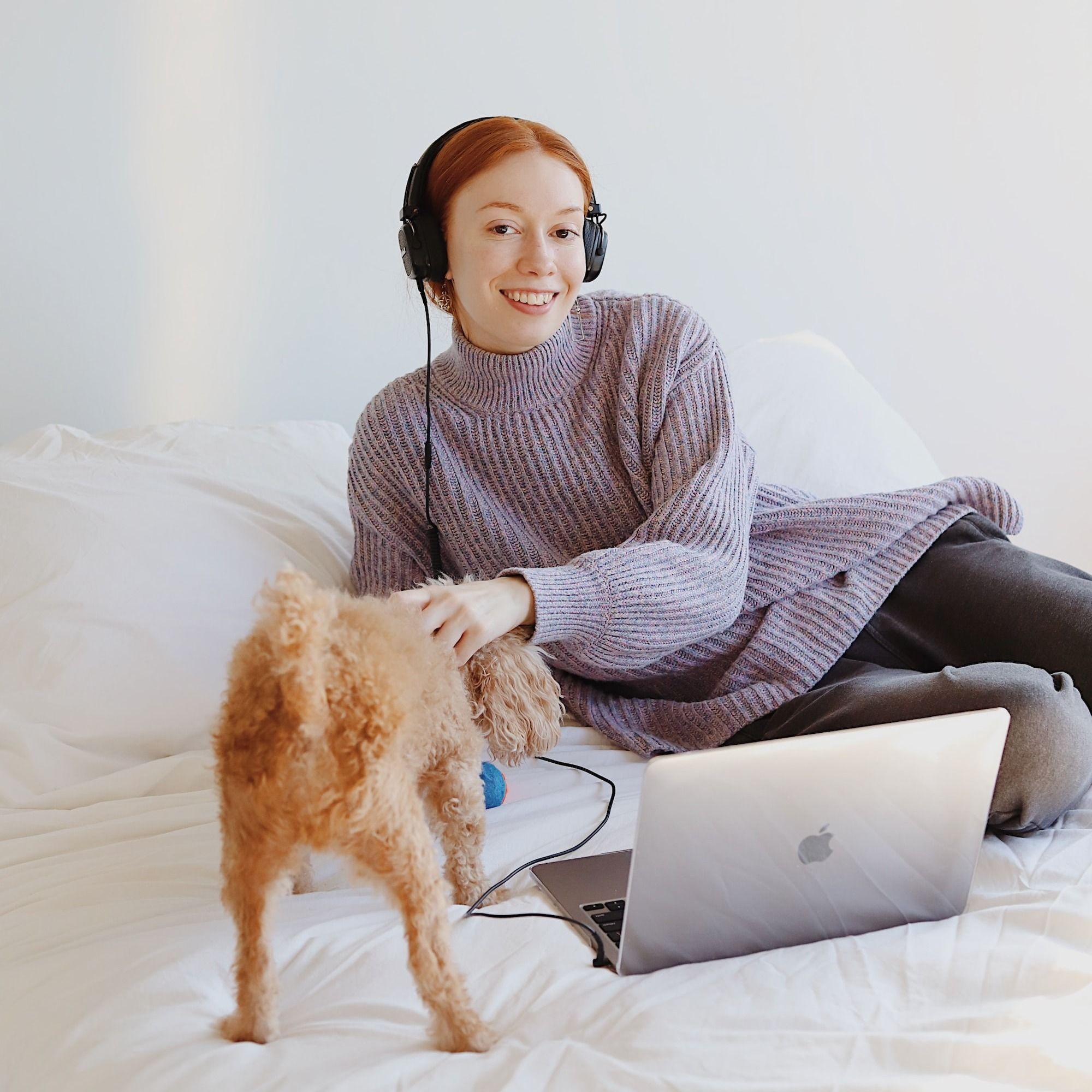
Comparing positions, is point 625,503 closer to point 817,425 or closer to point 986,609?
point 986,609

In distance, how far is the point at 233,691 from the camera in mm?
733

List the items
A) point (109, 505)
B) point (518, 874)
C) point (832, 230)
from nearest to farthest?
A: point (518, 874) < point (109, 505) < point (832, 230)

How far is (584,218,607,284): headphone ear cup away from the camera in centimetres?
135

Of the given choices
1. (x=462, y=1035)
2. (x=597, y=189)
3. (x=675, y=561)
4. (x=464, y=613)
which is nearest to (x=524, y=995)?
(x=462, y=1035)

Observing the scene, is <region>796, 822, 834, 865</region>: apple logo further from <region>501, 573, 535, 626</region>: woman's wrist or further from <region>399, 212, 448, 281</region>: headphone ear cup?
<region>399, 212, 448, 281</region>: headphone ear cup

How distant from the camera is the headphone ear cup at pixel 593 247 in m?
1.35

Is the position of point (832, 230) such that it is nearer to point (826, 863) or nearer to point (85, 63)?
point (85, 63)

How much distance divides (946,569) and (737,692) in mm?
327

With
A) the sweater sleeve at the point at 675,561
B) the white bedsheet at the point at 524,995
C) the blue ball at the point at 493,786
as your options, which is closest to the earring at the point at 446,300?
the sweater sleeve at the point at 675,561

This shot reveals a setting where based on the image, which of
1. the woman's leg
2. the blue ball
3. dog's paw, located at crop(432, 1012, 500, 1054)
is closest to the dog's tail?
dog's paw, located at crop(432, 1012, 500, 1054)

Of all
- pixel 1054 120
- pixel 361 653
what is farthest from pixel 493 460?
pixel 1054 120

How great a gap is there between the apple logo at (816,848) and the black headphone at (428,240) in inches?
27.3

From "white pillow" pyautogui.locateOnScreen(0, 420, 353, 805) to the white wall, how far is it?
0.29m

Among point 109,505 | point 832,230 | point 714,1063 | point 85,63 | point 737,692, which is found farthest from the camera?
point 832,230
